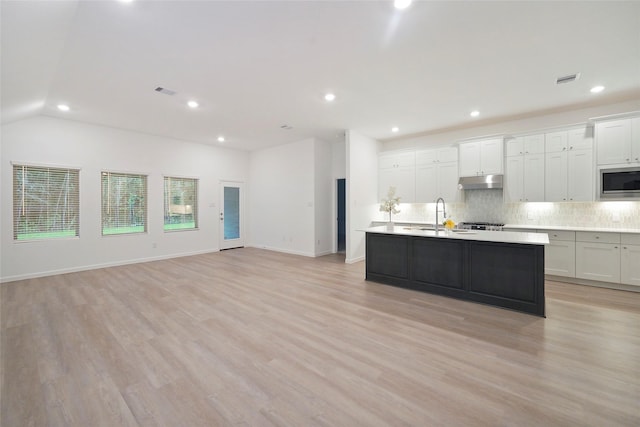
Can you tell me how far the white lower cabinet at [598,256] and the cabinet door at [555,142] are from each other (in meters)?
1.52

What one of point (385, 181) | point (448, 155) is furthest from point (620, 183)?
point (385, 181)

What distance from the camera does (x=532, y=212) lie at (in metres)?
5.23

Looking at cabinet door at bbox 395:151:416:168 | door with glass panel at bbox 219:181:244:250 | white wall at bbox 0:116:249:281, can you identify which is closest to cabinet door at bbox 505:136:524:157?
cabinet door at bbox 395:151:416:168

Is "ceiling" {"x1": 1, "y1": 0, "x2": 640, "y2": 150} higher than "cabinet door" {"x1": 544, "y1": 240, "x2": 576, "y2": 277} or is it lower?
higher

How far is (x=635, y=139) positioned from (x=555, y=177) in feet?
3.45

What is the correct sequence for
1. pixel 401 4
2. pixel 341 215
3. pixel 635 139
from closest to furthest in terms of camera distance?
pixel 401 4
pixel 635 139
pixel 341 215

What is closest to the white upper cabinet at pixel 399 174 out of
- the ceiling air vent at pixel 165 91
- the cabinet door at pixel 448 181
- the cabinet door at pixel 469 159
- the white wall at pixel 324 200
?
the cabinet door at pixel 448 181

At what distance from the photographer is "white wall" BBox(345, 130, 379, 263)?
615cm

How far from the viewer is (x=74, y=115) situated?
5.10 m

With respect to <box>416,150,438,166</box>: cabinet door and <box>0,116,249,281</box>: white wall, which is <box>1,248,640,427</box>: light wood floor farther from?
<box>416,150,438,166</box>: cabinet door

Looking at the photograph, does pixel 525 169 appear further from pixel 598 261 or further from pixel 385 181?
pixel 385 181

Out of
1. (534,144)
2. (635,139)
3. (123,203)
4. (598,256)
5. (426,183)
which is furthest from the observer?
(426,183)

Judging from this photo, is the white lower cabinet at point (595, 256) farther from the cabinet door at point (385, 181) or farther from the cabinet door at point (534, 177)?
the cabinet door at point (385, 181)

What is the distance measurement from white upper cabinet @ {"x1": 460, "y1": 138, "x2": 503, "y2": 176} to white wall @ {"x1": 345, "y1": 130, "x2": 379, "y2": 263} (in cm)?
209
